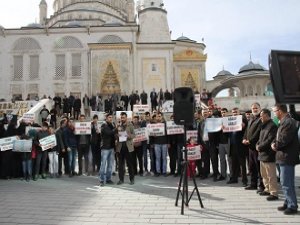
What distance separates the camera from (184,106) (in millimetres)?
7809

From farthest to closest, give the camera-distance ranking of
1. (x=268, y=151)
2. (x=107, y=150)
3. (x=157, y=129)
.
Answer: (x=157, y=129) < (x=107, y=150) < (x=268, y=151)

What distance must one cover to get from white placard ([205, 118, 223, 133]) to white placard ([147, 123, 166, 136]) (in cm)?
154

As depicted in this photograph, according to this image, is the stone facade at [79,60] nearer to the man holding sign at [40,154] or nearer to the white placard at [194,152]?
the man holding sign at [40,154]

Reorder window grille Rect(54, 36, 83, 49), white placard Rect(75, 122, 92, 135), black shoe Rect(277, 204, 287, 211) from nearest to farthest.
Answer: black shoe Rect(277, 204, 287, 211)
white placard Rect(75, 122, 92, 135)
window grille Rect(54, 36, 83, 49)

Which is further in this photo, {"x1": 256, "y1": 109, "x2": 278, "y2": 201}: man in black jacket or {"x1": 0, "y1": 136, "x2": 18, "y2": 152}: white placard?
{"x1": 0, "y1": 136, "x2": 18, "y2": 152}: white placard

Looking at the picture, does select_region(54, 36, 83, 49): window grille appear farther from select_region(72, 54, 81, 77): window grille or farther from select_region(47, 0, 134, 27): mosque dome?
select_region(47, 0, 134, 27): mosque dome

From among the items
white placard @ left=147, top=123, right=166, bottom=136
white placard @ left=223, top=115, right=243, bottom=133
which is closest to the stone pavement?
white placard @ left=223, top=115, right=243, bottom=133

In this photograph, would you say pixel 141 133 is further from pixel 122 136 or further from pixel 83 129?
pixel 83 129

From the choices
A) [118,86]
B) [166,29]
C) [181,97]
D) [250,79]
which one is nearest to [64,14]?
[166,29]

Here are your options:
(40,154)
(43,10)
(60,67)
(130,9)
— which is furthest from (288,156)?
(43,10)

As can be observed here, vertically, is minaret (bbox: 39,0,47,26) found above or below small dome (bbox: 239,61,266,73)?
above

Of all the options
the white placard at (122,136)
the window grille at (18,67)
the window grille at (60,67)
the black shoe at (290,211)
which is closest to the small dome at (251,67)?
the window grille at (60,67)

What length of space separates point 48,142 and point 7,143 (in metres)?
1.25

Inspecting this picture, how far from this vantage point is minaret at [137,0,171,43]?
44281 mm
